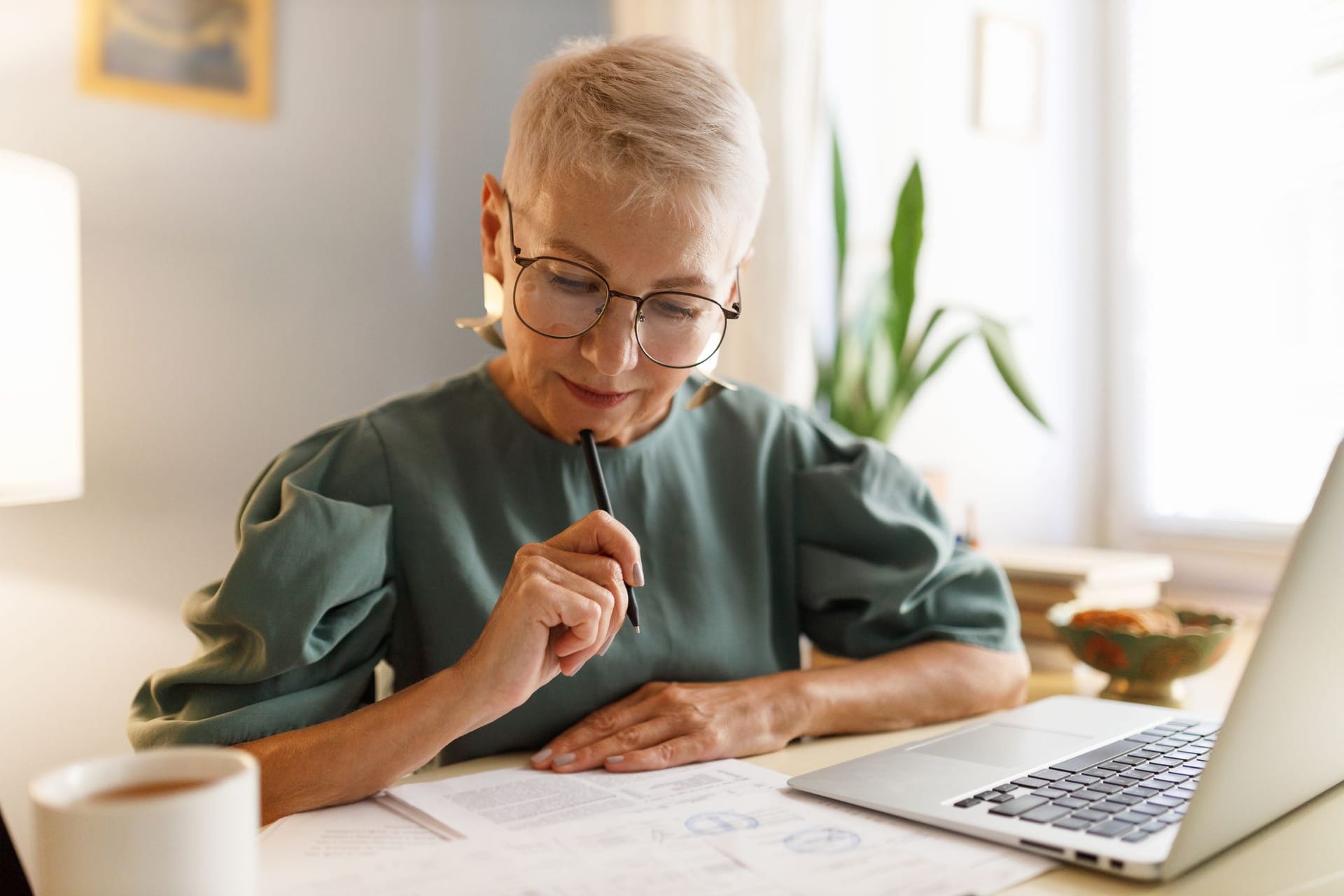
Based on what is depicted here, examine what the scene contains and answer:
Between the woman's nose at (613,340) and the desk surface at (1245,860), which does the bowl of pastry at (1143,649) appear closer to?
the desk surface at (1245,860)

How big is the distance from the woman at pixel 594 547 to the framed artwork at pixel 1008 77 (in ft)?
4.76

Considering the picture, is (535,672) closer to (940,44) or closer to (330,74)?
(330,74)

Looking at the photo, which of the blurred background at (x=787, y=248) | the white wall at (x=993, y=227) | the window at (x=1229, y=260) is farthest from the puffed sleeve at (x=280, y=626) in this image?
the window at (x=1229, y=260)

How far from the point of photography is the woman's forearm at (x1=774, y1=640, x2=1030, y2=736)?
1.03m

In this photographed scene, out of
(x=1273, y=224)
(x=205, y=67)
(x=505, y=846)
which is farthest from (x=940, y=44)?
(x=505, y=846)

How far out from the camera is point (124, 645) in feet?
5.32

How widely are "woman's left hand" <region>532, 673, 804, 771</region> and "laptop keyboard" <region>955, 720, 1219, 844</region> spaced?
9.6 inches

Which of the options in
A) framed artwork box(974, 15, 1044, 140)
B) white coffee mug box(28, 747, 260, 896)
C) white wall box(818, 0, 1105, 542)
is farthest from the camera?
framed artwork box(974, 15, 1044, 140)

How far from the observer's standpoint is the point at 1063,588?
1.59m

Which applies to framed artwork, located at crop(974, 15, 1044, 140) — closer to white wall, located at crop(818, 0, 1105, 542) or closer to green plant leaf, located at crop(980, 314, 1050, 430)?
white wall, located at crop(818, 0, 1105, 542)

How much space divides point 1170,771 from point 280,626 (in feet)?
2.41

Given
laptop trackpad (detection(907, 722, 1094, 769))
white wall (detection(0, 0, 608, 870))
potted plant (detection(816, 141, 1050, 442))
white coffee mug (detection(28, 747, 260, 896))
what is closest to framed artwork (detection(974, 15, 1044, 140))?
potted plant (detection(816, 141, 1050, 442))

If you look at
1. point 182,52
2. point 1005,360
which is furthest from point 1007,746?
point 182,52

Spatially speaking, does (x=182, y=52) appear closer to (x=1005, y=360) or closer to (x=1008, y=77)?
(x=1005, y=360)
